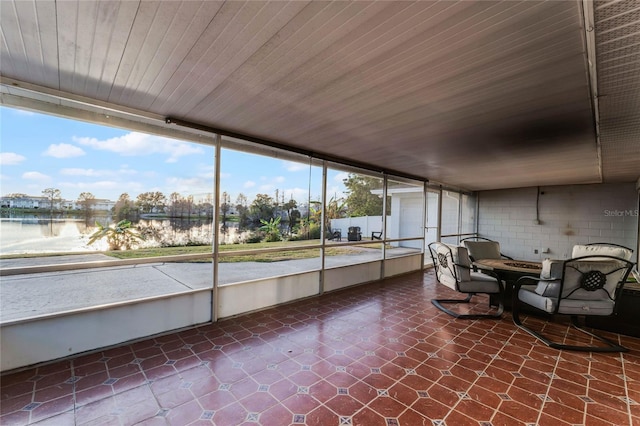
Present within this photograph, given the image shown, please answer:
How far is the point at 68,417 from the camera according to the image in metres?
1.80

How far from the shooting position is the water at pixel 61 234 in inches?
92.8

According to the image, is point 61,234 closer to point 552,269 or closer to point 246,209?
point 246,209

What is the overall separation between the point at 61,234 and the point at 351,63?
10.3 feet

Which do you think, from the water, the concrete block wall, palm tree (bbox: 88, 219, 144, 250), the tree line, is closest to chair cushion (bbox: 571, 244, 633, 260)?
the concrete block wall

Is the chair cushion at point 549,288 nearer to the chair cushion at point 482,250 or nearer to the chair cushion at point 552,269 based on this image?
the chair cushion at point 552,269

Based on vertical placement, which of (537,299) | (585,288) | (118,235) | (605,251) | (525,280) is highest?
(118,235)

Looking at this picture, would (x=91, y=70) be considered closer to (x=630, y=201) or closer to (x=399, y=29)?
→ (x=399, y=29)

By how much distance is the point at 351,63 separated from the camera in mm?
1815

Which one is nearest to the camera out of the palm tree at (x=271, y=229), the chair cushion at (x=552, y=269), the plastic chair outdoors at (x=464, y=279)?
the chair cushion at (x=552, y=269)

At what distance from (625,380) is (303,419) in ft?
9.26

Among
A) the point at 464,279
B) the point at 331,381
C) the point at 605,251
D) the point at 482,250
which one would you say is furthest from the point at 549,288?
the point at 331,381

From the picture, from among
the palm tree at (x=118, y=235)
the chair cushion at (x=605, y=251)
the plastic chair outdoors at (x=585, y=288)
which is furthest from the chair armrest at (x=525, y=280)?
the palm tree at (x=118, y=235)

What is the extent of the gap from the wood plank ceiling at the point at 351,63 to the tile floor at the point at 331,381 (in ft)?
7.77

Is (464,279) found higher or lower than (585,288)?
lower
